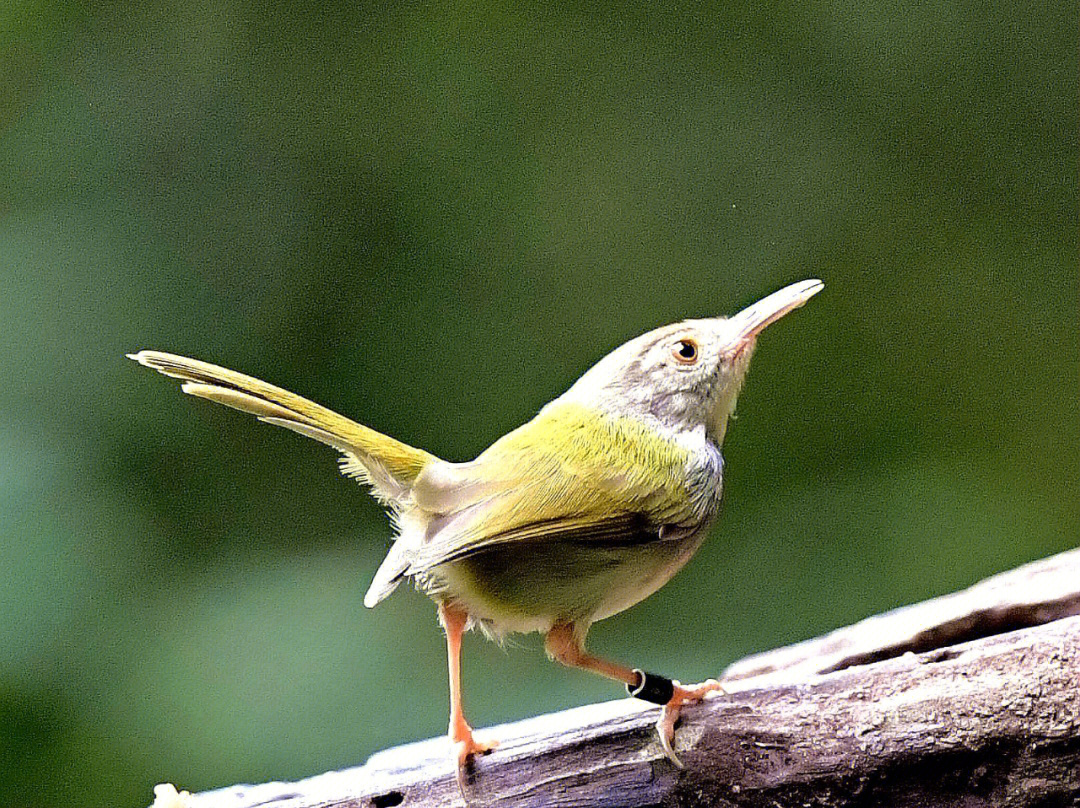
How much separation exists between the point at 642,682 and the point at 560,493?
15.6 inches

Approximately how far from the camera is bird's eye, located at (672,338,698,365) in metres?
2.41

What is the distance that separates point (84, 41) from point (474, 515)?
2.65 meters

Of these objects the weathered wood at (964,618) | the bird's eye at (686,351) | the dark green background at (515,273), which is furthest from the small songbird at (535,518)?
the dark green background at (515,273)

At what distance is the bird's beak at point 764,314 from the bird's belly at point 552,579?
1.55ft

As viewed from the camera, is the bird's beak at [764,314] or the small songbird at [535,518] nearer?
the small songbird at [535,518]

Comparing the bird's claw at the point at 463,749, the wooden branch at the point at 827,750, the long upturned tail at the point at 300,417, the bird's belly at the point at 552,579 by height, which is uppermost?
the long upturned tail at the point at 300,417

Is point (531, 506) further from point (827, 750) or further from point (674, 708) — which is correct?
point (827, 750)

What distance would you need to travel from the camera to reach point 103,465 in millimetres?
3590

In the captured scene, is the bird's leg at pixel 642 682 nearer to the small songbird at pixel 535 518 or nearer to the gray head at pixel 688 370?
the small songbird at pixel 535 518

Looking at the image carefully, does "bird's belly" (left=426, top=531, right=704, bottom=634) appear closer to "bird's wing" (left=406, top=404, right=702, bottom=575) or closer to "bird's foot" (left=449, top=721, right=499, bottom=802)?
"bird's wing" (left=406, top=404, right=702, bottom=575)

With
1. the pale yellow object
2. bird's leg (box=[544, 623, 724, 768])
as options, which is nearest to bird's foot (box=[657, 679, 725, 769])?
bird's leg (box=[544, 623, 724, 768])

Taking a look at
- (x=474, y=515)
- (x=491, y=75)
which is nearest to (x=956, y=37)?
(x=491, y=75)

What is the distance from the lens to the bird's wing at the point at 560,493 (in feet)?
6.53

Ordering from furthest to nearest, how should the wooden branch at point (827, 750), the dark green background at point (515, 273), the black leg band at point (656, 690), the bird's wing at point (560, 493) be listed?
the dark green background at point (515, 273) → the black leg band at point (656, 690) → the bird's wing at point (560, 493) → the wooden branch at point (827, 750)
